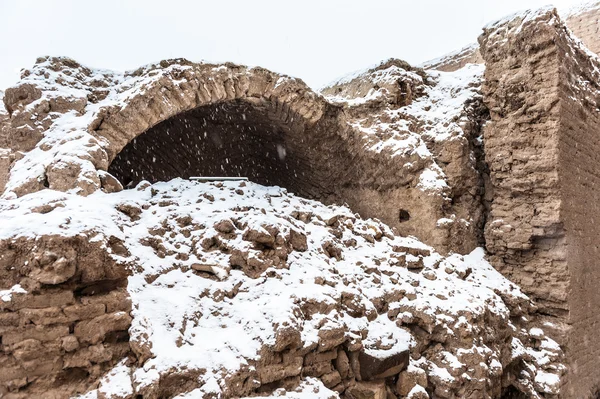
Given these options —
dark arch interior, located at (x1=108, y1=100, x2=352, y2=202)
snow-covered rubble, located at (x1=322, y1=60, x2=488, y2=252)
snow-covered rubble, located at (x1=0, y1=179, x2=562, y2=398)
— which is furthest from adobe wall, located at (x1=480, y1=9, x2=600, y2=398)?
dark arch interior, located at (x1=108, y1=100, x2=352, y2=202)

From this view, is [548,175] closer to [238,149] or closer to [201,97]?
[201,97]

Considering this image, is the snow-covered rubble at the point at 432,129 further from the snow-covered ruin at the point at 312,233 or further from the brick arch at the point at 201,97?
the brick arch at the point at 201,97

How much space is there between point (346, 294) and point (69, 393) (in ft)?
8.02

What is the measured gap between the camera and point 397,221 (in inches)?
247

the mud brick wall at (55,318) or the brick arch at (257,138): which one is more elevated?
the brick arch at (257,138)

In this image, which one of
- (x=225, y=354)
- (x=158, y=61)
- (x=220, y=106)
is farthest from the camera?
(x=220, y=106)

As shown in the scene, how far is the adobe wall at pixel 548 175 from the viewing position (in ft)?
16.6

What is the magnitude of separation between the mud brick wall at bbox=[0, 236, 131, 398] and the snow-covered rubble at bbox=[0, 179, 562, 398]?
0.37ft

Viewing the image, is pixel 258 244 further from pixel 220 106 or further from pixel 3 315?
pixel 220 106

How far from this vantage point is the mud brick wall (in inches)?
95.9

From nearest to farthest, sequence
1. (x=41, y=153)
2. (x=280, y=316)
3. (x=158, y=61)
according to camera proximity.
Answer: (x=280, y=316)
(x=41, y=153)
(x=158, y=61)

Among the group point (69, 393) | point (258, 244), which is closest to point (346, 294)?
point (258, 244)

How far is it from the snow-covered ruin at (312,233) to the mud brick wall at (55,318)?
1 cm

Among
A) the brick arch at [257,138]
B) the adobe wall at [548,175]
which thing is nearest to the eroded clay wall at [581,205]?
the adobe wall at [548,175]
